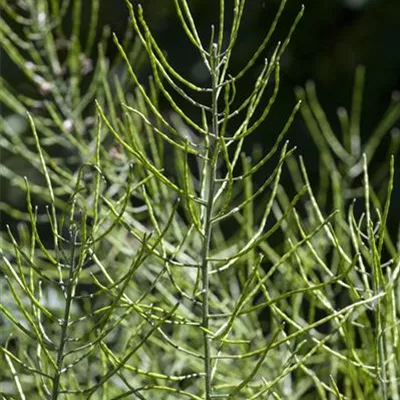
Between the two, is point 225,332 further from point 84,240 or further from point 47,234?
point 47,234

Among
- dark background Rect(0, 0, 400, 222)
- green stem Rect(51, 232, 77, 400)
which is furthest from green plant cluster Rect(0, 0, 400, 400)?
dark background Rect(0, 0, 400, 222)

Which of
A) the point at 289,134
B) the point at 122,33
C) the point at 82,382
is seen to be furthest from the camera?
the point at 122,33

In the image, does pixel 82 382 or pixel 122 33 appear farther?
pixel 122 33

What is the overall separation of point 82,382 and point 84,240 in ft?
2.52

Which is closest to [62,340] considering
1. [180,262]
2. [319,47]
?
[180,262]

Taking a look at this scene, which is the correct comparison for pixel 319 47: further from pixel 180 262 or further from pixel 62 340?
pixel 62 340

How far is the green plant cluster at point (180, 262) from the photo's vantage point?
62 centimetres

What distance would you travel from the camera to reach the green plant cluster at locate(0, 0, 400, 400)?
618mm

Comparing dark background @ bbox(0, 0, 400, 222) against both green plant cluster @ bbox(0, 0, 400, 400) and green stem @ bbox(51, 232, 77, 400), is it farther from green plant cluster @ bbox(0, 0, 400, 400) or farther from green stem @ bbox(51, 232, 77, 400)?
green stem @ bbox(51, 232, 77, 400)

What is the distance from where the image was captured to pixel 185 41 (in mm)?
2686

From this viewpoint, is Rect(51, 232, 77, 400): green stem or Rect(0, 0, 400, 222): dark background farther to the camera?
Rect(0, 0, 400, 222): dark background

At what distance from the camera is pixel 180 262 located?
1044mm

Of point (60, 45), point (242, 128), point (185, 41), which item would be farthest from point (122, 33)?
point (242, 128)

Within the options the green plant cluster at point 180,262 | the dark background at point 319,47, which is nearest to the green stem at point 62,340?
the green plant cluster at point 180,262
